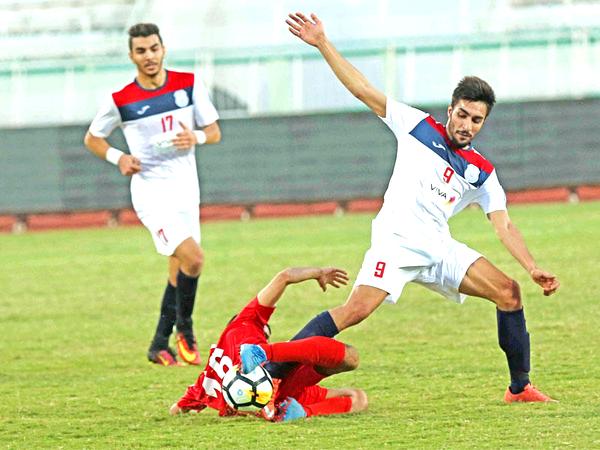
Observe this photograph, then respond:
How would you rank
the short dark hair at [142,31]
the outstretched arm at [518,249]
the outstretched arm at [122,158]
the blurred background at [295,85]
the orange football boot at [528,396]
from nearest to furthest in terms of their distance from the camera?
the outstretched arm at [518,249] → the orange football boot at [528,396] → the outstretched arm at [122,158] → the short dark hair at [142,31] → the blurred background at [295,85]

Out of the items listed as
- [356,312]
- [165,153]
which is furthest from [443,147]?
[165,153]

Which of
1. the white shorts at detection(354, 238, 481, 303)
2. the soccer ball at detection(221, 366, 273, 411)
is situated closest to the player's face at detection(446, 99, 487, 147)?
the white shorts at detection(354, 238, 481, 303)

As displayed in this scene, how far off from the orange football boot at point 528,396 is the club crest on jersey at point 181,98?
13.2ft

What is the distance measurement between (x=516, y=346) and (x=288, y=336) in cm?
382

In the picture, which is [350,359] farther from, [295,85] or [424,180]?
[295,85]

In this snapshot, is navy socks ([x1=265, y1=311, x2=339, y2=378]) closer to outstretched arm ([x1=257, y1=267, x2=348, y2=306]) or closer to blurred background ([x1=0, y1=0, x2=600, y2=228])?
outstretched arm ([x1=257, y1=267, x2=348, y2=306])

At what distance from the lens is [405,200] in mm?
8242

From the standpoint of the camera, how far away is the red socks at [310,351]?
303 inches

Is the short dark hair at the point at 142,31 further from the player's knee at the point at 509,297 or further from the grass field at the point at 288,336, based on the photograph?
the player's knee at the point at 509,297

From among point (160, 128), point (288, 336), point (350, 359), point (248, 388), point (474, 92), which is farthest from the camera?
point (288, 336)

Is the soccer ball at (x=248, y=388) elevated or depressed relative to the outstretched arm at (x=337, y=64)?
depressed

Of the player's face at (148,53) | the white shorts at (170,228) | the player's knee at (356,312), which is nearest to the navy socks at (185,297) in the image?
the white shorts at (170,228)

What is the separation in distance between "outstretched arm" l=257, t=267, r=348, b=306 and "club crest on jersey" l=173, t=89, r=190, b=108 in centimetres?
332

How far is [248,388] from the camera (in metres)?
7.53
